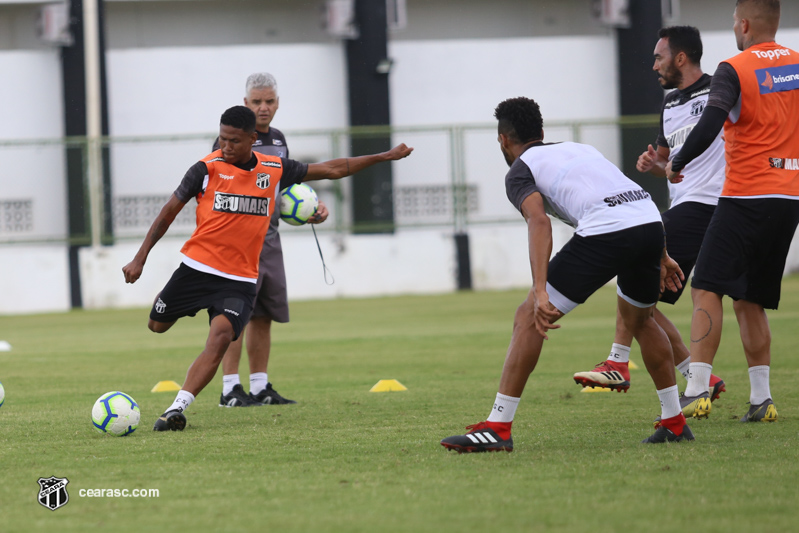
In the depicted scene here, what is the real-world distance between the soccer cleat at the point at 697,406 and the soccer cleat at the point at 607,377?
21.8 inches

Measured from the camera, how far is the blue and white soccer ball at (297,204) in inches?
281

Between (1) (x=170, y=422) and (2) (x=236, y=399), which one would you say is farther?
(2) (x=236, y=399)

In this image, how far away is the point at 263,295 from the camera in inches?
289

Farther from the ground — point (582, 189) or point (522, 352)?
point (582, 189)

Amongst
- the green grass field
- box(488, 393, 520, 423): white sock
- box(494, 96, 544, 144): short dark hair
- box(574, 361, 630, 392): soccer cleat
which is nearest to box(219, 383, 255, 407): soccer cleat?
the green grass field

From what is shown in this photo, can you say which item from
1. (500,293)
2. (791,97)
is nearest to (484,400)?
(791,97)

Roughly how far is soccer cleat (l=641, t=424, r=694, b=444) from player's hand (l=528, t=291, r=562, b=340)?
84 centimetres

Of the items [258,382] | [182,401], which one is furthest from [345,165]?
[182,401]

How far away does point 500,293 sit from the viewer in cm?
2083

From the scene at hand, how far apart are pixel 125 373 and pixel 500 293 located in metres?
12.5

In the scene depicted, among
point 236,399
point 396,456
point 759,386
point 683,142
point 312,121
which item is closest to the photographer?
point 396,456

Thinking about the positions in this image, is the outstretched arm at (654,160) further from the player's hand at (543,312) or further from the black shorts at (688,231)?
the player's hand at (543,312)

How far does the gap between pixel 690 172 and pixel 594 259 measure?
2.08 meters

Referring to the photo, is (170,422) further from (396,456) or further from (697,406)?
(697,406)
